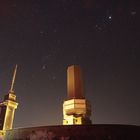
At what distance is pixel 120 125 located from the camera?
1919 centimetres

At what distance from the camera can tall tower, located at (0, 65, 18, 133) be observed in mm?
59500

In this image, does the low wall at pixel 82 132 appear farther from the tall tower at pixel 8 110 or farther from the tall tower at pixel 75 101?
the tall tower at pixel 8 110

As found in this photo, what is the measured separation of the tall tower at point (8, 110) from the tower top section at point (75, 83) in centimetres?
1994

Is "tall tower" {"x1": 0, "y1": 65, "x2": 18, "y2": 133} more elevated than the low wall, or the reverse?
"tall tower" {"x1": 0, "y1": 65, "x2": 18, "y2": 133}

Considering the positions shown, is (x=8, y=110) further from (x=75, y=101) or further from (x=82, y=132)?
(x=82, y=132)

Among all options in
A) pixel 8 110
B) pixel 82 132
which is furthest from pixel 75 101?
pixel 82 132

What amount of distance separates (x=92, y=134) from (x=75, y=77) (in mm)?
31404

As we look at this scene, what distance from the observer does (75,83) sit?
4897cm

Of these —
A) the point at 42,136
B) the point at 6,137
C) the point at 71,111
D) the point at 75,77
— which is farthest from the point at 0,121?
the point at 42,136

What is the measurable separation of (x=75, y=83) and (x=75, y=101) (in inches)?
153

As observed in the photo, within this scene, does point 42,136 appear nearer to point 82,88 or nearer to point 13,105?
point 82,88

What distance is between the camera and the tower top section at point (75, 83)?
4900cm

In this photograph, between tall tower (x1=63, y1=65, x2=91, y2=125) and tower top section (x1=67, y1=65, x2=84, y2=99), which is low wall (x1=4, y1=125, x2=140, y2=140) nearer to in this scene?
tall tower (x1=63, y1=65, x2=91, y2=125)

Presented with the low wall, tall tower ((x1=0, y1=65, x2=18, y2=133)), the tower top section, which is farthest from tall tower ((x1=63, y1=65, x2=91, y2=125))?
the low wall
